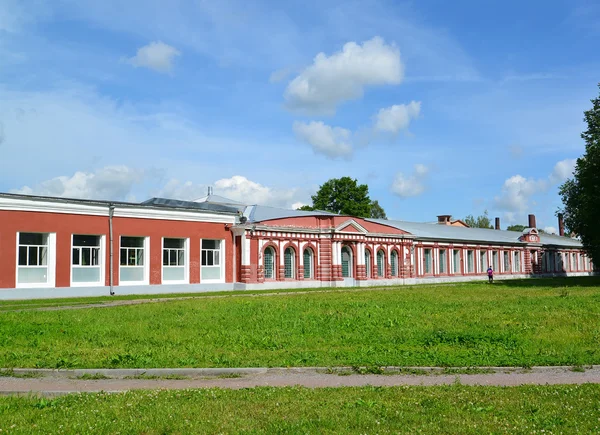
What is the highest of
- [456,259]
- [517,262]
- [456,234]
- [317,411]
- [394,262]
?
[456,234]

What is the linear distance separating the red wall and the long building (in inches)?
2.2

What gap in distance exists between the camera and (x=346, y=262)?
5150 cm

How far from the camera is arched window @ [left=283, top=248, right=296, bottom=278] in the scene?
1848 inches

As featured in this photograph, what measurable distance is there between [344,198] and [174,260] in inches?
1754

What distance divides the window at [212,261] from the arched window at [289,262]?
5.85 m

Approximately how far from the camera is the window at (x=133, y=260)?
123 ft

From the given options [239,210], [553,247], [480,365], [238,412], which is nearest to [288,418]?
[238,412]

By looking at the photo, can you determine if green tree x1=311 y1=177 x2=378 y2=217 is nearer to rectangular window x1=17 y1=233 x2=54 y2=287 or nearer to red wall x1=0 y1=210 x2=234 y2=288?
red wall x1=0 y1=210 x2=234 y2=288

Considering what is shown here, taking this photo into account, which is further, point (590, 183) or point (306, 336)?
point (590, 183)

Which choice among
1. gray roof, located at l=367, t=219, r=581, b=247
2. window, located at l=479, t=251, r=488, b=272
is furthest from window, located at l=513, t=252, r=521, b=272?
window, located at l=479, t=251, r=488, b=272

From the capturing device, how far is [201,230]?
137ft

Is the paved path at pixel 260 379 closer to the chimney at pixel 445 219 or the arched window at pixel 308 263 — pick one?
the arched window at pixel 308 263

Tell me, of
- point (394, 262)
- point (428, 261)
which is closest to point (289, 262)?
point (394, 262)

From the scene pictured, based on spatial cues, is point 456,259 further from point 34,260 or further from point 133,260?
point 34,260
